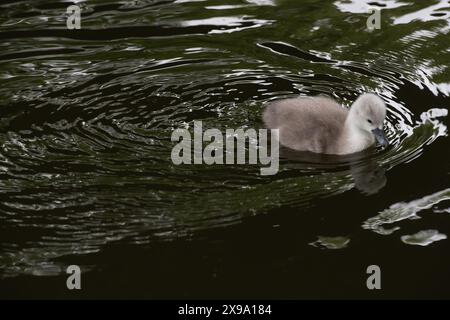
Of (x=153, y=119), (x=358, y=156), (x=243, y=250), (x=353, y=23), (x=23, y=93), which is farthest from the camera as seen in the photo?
(x=353, y=23)

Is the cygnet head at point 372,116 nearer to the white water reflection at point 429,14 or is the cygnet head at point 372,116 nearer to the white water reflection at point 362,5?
the white water reflection at point 429,14

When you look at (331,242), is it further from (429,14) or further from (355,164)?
(429,14)

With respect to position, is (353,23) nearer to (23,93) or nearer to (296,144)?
(296,144)

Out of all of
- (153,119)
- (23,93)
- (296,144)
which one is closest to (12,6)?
(23,93)

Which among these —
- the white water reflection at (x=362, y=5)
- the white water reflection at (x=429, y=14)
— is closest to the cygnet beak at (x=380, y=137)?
the white water reflection at (x=429, y=14)

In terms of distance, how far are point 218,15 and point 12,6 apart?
1692 millimetres

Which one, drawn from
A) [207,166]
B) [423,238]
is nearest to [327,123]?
[207,166]

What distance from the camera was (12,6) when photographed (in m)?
7.09

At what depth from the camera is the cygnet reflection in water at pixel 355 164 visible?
4.59 m

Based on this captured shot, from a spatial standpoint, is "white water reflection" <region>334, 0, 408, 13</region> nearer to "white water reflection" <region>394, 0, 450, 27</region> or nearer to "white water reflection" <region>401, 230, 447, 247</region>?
"white water reflection" <region>394, 0, 450, 27</region>

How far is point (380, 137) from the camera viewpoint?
4.94m

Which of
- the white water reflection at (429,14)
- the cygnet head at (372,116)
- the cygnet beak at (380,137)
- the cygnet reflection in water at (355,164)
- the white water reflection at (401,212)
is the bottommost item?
the white water reflection at (401,212)

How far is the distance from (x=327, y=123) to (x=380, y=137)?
1.22 feet
